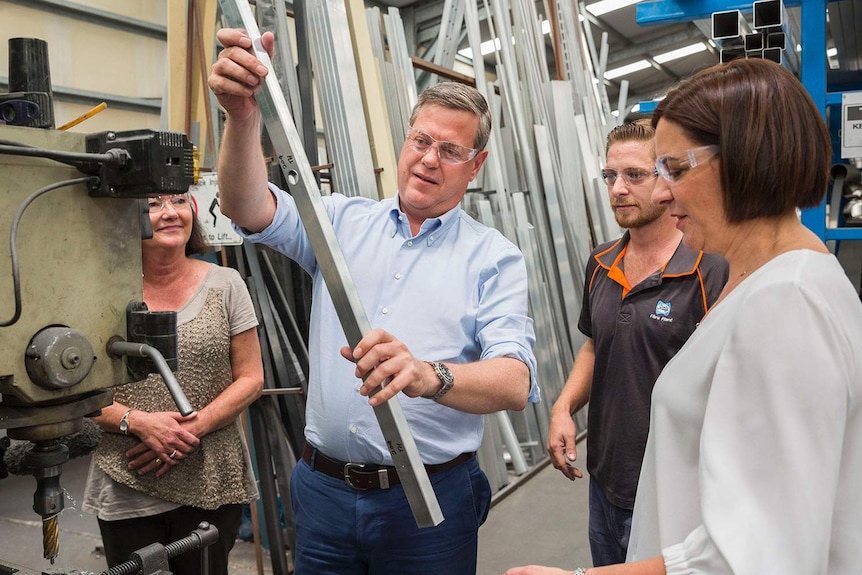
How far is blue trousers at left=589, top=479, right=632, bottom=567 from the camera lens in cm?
157

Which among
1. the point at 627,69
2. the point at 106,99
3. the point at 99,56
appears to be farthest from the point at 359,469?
the point at 627,69

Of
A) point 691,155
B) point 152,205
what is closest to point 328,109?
point 152,205

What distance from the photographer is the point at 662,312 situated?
5.06ft

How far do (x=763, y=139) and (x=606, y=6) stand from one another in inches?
323

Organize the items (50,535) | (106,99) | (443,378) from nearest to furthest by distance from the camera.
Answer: (50,535)
(443,378)
(106,99)

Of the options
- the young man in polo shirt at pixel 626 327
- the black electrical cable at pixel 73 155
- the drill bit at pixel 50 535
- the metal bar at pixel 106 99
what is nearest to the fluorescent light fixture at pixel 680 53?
the metal bar at pixel 106 99

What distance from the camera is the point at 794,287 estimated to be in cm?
75

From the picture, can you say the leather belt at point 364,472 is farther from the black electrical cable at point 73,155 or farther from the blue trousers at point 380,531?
the black electrical cable at point 73,155

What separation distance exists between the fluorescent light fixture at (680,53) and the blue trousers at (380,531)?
1082cm

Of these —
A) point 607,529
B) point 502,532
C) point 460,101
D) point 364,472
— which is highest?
point 460,101

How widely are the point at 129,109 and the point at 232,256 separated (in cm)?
330

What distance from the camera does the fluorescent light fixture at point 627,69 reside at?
1089 cm

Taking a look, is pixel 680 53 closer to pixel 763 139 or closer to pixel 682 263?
pixel 682 263

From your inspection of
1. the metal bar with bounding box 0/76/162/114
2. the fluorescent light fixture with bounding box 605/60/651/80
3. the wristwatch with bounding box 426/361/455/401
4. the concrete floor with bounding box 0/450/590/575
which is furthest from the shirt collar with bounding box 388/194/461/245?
the fluorescent light fixture with bounding box 605/60/651/80
